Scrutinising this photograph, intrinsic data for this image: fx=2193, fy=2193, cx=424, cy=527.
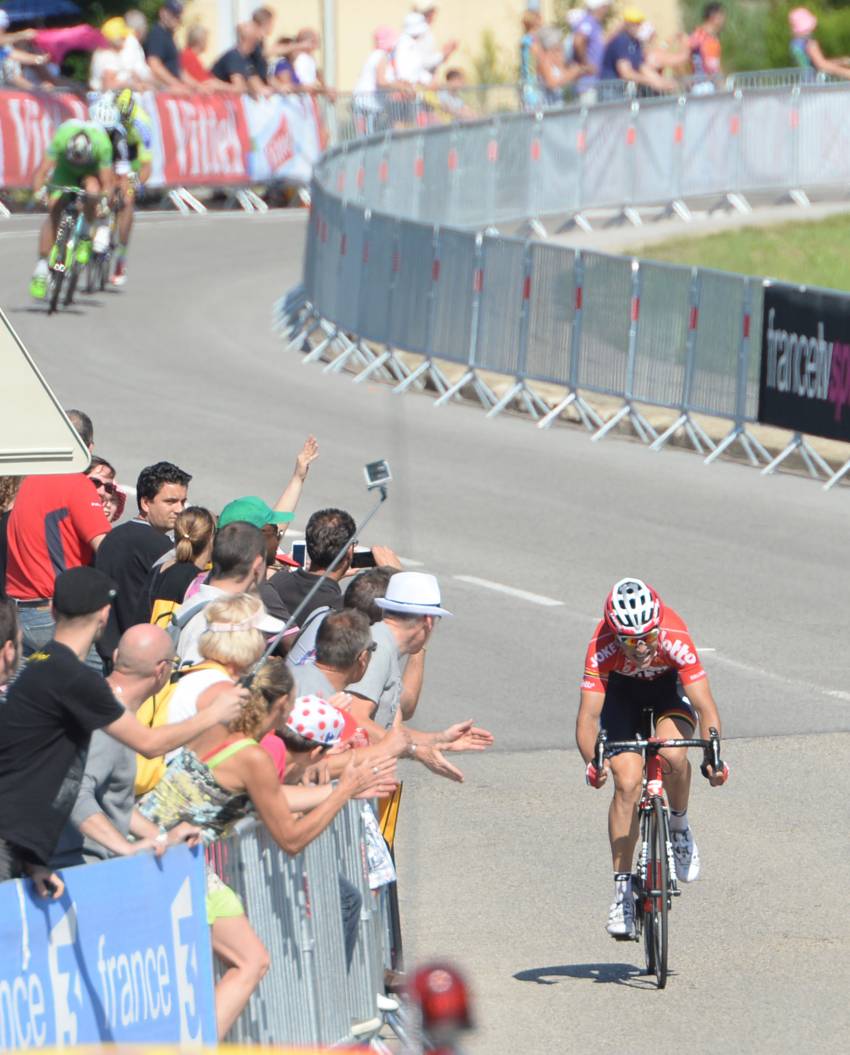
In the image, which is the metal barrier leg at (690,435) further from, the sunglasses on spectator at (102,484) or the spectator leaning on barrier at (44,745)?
the spectator leaning on barrier at (44,745)

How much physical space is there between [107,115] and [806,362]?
863 cm

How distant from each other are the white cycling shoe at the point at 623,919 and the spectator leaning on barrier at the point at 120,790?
7.80 feet

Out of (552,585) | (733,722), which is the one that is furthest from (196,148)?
(733,722)

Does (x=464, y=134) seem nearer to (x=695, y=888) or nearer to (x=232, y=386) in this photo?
(x=232, y=386)

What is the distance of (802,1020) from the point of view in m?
8.25

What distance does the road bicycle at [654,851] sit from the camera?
28.6 ft

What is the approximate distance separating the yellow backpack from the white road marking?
7.06 metres

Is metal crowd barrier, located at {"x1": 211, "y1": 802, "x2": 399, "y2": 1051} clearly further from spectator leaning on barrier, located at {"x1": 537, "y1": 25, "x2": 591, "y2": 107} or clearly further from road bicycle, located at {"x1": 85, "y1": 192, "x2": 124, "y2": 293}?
spectator leaning on barrier, located at {"x1": 537, "y1": 25, "x2": 591, "y2": 107}

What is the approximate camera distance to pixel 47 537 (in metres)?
10.5

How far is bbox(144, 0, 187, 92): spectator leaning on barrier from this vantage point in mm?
32219

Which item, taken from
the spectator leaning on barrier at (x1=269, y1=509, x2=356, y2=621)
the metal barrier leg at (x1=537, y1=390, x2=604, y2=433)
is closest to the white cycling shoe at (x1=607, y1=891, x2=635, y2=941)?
the spectator leaning on barrier at (x1=269, y1=509, x2=356, y2=621)

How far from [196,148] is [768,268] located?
8.92 m

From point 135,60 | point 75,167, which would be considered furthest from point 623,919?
point 135,60

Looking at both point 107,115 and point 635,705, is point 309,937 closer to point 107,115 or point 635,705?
point 635,705
